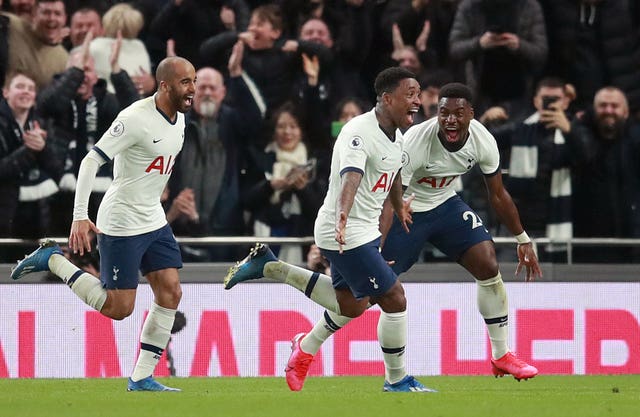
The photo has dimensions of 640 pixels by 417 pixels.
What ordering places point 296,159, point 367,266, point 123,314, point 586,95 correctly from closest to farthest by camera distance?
point 367,266, point 123,314, point 296,159, point 586,95

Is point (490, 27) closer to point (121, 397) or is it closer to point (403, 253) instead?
point (403, 253)

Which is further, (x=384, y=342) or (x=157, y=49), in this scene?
(x=157, y=49)

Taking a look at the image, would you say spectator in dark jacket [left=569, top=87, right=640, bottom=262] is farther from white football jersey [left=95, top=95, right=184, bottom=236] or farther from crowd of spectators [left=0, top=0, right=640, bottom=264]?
white football jersey [left=95, top=95, right=184, bottom=236]

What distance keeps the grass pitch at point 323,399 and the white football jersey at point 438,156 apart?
169 centimetres

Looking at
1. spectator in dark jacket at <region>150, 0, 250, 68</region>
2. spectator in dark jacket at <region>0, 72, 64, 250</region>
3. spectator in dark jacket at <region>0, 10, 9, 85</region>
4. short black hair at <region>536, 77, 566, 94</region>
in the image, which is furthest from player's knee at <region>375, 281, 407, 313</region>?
spectator in dark jacket at <region>0, 10, 9, 85</region>

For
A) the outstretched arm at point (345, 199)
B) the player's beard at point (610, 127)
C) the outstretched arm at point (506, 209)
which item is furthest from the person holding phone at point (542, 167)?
the outstretched arm at point (345, 199)

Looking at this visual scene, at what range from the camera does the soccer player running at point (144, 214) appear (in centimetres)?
963

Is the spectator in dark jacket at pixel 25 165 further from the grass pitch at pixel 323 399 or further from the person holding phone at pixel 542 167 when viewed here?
the person holding phone at pixel 542 167

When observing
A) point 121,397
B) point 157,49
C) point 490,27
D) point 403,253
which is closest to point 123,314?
point 121,397

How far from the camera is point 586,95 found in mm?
14688

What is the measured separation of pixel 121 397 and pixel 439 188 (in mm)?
3026

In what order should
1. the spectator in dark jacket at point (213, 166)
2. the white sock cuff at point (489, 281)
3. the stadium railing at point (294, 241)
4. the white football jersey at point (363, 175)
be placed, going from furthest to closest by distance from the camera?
the spectator in dark jacket at point (213, 166), the stadium railing at point (294, 241), the white sock cuff at point (489, 281), the white football jersey at point (363, 175)

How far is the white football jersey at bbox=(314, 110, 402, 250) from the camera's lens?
925cm

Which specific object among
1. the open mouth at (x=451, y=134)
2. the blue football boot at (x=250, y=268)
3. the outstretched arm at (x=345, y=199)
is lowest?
the blue football boot at (x=250, y=268)
